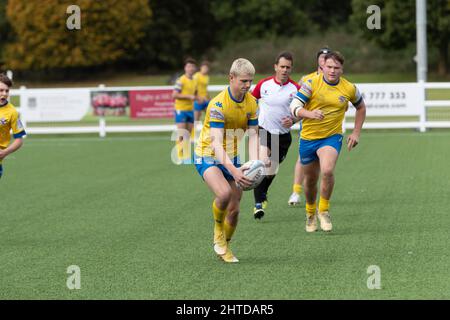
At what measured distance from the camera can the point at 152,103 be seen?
1147 inches

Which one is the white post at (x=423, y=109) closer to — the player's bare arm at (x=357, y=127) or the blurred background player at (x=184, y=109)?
the blurred background player at (x=184, y=109)

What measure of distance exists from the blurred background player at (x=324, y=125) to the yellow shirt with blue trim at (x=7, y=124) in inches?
120

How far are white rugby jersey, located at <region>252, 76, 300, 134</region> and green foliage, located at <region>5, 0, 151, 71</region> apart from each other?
48.1 m

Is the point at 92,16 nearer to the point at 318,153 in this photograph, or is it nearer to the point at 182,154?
the point at 182,154

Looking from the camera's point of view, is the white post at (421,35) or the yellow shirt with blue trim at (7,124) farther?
the white post at (421,35)

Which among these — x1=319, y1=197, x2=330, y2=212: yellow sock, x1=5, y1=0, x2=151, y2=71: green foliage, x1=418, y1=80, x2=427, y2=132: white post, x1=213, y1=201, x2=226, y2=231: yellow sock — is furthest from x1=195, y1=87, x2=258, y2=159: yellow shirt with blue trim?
x1=5, y1=0, x2=151, y2=71: green foliage

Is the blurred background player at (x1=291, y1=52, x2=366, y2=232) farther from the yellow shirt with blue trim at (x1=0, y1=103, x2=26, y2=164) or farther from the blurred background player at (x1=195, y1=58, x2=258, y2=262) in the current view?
the yellow shirt with blue trim at (x1=0, y1=103, x2=26, y2=164)

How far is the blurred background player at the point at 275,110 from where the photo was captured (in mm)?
12461

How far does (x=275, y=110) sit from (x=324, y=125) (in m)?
1.68

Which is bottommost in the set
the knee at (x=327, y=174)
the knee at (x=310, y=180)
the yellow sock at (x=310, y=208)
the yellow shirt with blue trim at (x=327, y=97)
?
the yellow sock at (x=310, y=208)
